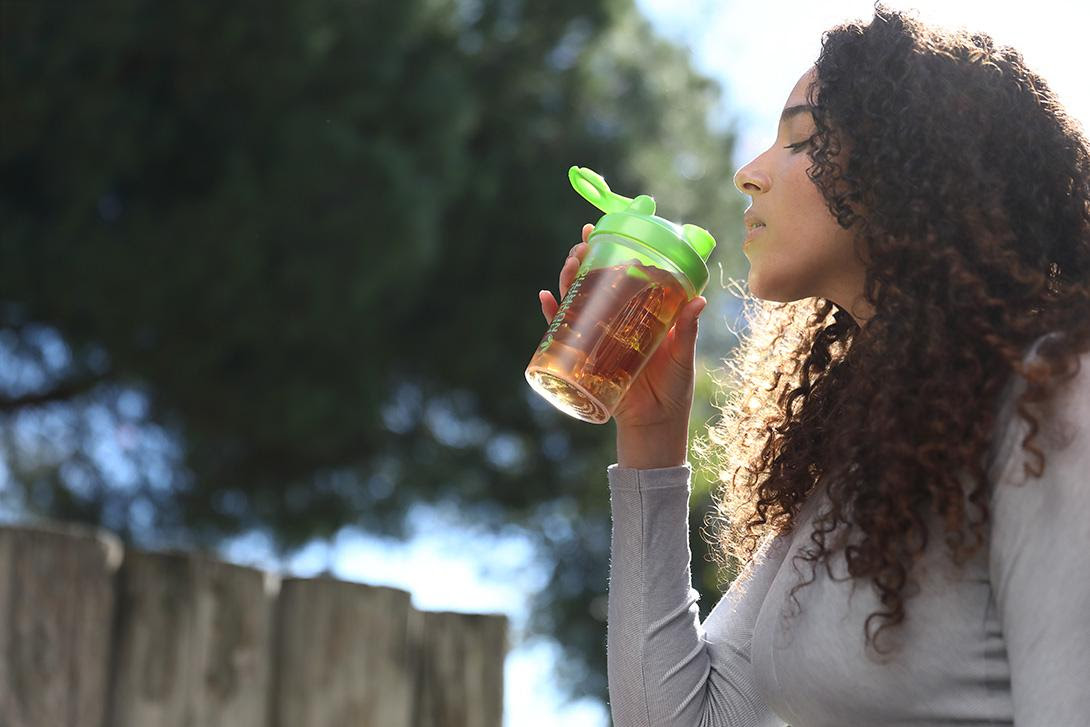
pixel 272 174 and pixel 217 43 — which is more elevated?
pixel 217 43

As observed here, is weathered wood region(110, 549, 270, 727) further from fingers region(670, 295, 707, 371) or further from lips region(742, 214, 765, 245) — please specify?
lips region(742, 214, 765, 245)

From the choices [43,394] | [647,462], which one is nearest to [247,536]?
[43,394]

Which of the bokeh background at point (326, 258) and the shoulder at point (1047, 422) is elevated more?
the bokeh background at point (326, 258)

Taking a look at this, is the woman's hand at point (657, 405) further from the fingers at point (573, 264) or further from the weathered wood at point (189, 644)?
the weathered wood at point (189, 644)

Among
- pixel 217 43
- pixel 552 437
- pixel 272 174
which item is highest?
pixel 217 43

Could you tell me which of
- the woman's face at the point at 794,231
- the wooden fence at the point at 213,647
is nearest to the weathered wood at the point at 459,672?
the wooden fence at the point at 213,647

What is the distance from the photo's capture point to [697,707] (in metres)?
1.57

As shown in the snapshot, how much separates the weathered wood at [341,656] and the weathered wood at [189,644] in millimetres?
56

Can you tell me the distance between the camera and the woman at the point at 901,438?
4.02 feet

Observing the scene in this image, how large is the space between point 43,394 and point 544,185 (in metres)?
2.65

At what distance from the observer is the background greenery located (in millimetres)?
6422

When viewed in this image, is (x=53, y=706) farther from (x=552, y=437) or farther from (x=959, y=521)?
(x=552, y=437)

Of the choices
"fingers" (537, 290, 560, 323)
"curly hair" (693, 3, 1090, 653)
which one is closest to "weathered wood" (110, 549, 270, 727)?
"fingers" (537, 290, 560, 323)

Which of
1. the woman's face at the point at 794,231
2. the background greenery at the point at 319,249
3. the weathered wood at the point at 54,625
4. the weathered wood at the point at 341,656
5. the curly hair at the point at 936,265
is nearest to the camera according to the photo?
the curly hair at the point at 936,265
